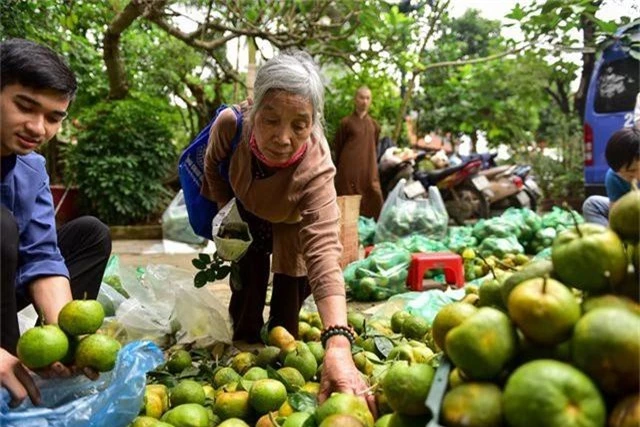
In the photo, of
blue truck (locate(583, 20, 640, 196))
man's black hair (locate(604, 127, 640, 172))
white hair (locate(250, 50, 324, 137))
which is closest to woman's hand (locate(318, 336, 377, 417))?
white hair (locate(250, 50, 324, 137))

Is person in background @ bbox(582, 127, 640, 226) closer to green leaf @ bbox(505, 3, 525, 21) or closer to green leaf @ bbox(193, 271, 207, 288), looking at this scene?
green leaf @ bbox(505, 3, 525, 21)

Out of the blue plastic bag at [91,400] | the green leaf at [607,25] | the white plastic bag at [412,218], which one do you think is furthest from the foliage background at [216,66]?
the blue plastic bag at [91,400]

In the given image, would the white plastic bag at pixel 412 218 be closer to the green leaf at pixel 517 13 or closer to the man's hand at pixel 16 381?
the green leaf at pixel 517 13

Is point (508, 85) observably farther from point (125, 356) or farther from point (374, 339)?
point (125, 356)

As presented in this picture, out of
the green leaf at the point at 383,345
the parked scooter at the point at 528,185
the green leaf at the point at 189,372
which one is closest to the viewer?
the green leaf at the point at 189,372

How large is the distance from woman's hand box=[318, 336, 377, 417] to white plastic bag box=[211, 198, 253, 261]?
1.03 meters

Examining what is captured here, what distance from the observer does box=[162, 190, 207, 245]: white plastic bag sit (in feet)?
24.8

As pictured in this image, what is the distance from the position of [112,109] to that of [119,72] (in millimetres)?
2008

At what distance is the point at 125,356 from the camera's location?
6.24ft

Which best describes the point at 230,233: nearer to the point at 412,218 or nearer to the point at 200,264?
the point at 200,264

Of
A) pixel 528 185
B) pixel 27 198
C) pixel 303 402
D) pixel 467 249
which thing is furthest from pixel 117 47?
pixel 528 185

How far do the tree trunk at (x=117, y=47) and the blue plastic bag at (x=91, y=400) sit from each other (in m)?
3.39

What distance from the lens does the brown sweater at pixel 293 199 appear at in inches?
92.0

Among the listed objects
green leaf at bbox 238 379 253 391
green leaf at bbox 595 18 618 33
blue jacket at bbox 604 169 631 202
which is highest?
green leaf at bbox 595 18 618 33
